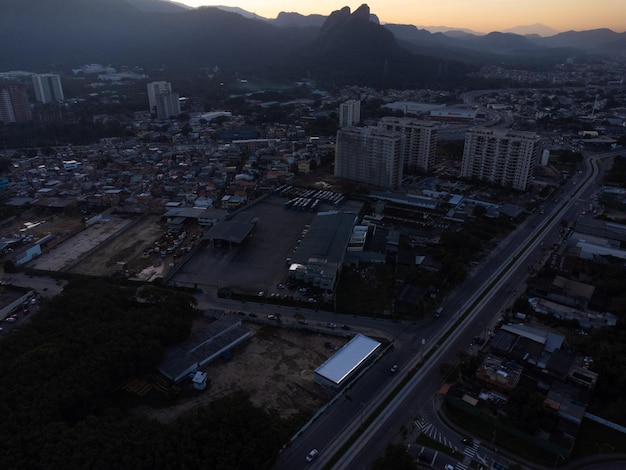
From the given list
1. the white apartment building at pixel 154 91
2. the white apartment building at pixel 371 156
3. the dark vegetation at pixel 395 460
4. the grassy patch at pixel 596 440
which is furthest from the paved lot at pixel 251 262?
the white apartment building at pixel 154 91

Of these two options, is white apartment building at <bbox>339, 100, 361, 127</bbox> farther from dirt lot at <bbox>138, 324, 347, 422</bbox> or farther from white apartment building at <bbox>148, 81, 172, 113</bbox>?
dirt lot at <bbox>138, 324, 347, 422</bbox>

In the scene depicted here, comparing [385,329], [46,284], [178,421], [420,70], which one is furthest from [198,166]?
[420,70]

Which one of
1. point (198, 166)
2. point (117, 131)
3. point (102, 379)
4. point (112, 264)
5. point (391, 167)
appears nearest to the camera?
point (102, 379)

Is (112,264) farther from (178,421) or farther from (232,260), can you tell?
(178,421)

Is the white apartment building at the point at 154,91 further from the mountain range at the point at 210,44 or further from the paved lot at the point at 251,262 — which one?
the paved lot at the point at 251,262

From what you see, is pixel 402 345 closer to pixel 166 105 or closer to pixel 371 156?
pixel 371 156

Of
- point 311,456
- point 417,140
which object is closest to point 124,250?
point 311,456

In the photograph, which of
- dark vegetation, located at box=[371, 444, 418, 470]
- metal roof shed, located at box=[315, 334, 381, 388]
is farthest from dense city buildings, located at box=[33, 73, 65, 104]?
dark vegetation, located at box=[371, 444, 418, 470]
